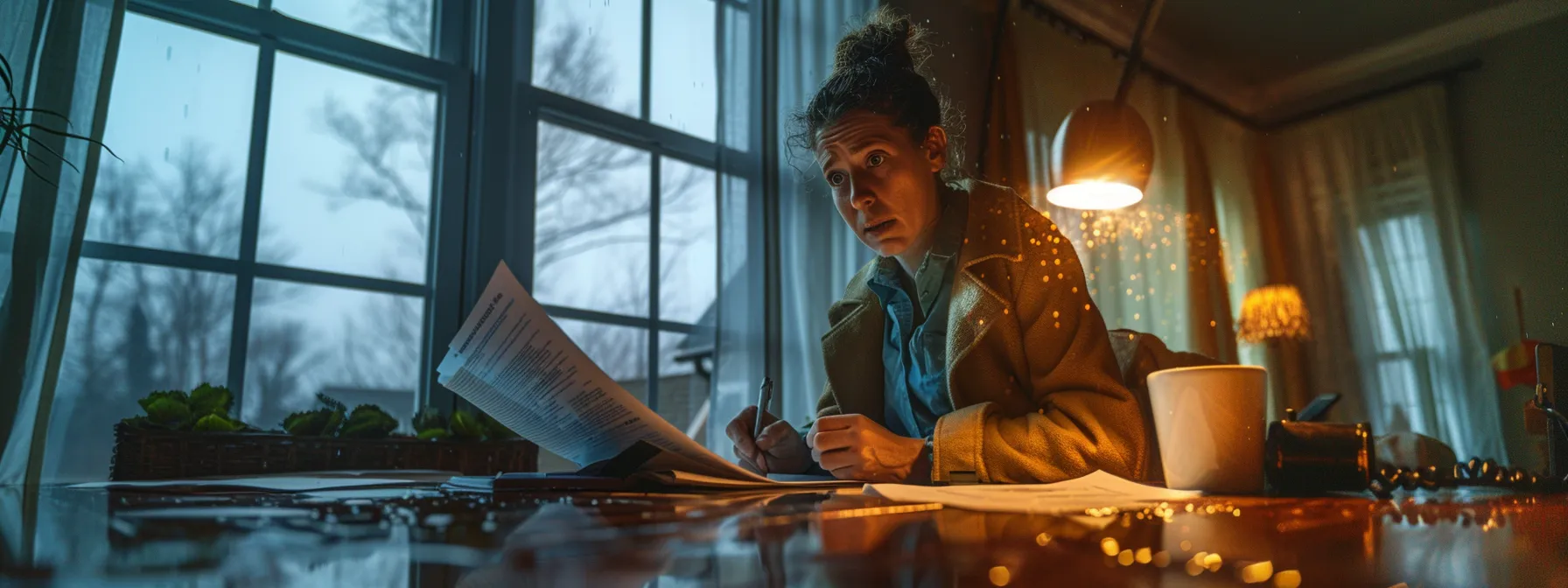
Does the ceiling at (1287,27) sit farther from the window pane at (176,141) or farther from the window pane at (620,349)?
the window pane at (176,141)

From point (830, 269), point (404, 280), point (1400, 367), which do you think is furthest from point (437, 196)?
point (1400, 367)

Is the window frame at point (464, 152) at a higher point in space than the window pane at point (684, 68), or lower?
lower

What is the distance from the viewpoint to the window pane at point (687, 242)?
2322 millimetres

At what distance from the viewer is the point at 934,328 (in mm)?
1181

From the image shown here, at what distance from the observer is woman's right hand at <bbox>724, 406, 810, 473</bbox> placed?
3.83 feet

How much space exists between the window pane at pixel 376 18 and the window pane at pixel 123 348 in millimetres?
595

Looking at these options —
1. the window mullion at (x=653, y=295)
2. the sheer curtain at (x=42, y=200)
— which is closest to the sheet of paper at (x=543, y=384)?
the sheer curtain at (x=42, y=200)

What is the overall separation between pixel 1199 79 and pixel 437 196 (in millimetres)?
1587

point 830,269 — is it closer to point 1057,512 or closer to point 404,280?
point 404,280

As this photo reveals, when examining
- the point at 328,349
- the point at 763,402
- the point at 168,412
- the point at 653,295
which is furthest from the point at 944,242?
the point at 328,349

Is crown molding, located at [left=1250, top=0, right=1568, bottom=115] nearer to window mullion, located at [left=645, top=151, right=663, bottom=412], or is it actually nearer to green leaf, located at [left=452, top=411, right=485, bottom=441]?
green leaf, located at [left=452, top=411, right=485, bottom=441]

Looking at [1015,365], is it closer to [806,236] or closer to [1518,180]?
[1518,180]

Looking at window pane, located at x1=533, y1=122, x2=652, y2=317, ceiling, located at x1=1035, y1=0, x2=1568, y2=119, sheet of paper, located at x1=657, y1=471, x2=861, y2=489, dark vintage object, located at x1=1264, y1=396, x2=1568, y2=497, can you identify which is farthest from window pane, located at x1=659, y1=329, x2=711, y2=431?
dark vintage object, located at x1=1264, y1=396, x2=1568, y2=497

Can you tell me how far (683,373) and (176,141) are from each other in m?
1.22
